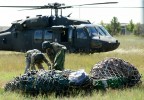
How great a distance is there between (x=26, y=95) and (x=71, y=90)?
3.04 ft

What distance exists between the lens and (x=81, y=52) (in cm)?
2120

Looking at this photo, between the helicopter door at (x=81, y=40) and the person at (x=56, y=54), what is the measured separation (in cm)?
1052

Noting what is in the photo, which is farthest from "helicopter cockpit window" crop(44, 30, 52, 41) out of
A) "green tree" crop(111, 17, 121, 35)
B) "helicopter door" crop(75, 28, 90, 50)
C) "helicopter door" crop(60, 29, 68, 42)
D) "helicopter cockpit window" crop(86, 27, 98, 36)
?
"green tree" crop(111, 17, 121, 35)

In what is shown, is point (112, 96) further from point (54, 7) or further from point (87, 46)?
point (54, 7)

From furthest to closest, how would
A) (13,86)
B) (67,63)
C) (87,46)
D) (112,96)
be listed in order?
(87,46) → (67,63) → (13,86) → (112,96)

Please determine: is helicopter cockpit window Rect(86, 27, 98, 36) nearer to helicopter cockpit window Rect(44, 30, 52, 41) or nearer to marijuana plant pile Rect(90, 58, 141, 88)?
helicopter cockpit window Rect(44, 30, 52, 41)

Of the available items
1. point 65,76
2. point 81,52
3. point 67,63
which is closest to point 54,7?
point 81,52

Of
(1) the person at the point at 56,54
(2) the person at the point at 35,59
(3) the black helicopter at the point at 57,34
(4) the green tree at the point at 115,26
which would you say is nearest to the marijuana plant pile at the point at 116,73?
(1) the person at the point at 56,54

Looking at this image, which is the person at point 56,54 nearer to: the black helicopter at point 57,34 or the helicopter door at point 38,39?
the black helicopter at point 57,34

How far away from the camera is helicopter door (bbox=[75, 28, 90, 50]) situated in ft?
68.5

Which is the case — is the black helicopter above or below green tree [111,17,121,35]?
above

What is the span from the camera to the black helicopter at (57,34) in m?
20.8

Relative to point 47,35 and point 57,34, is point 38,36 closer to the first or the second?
point 47,35

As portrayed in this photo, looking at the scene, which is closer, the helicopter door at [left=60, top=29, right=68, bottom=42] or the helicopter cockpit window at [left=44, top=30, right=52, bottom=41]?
the helicopter door at [left=60, top=29, right=68, bottom=42]
